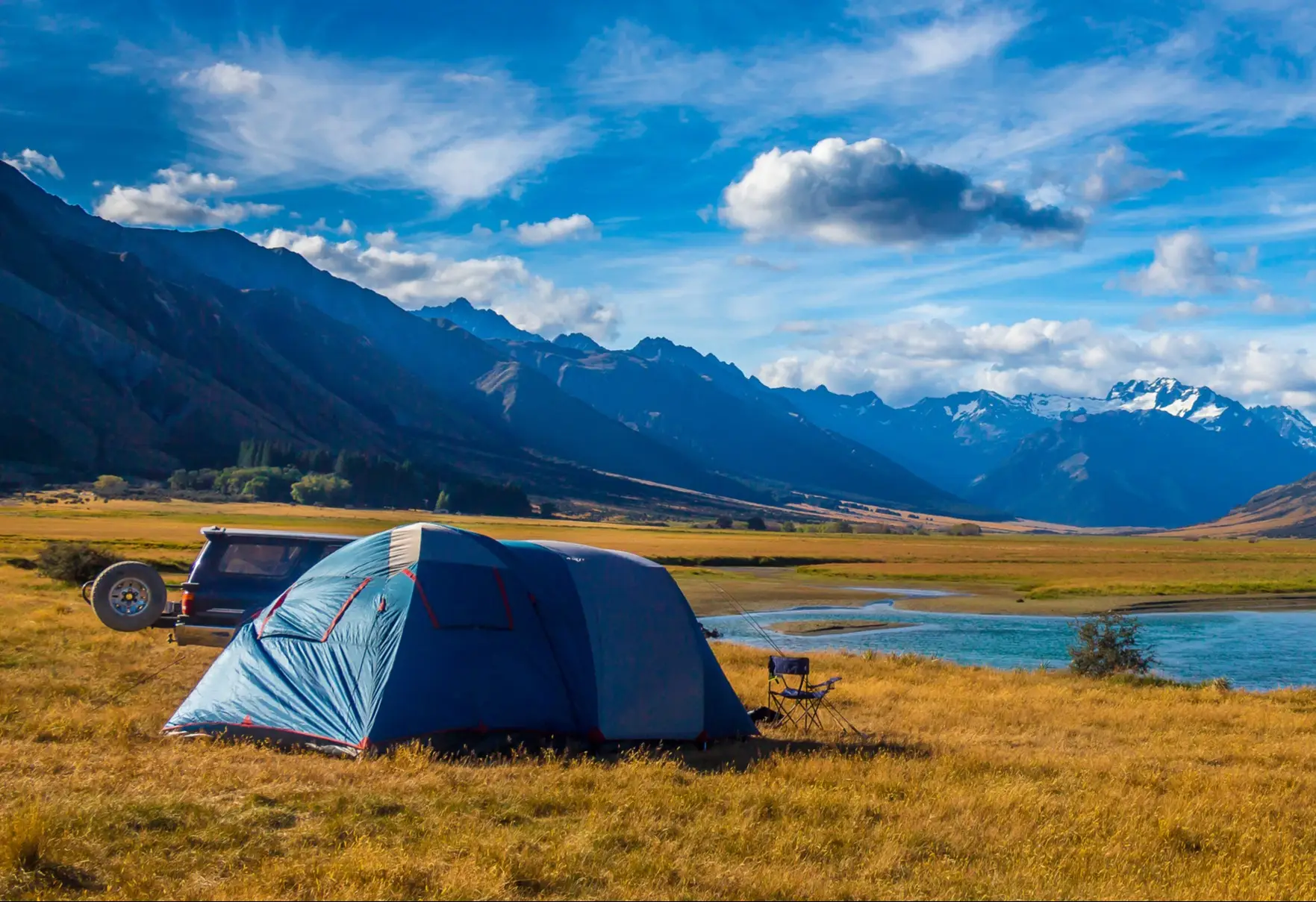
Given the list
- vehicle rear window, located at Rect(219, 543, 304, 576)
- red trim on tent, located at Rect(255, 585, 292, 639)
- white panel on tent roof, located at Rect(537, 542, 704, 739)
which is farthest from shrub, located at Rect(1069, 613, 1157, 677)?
red trim on tent, located at Rect(255, 585, 292, 639)

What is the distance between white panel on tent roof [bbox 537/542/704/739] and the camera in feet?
50.2

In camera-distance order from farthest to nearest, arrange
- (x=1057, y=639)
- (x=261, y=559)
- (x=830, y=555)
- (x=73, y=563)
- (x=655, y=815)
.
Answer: (x=830, y=555), (x=1057, y=639), (x=73, y=563), (x=261, y=559), (x=655, y=815)

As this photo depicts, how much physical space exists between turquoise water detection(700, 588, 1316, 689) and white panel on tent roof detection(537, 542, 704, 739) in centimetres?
2203

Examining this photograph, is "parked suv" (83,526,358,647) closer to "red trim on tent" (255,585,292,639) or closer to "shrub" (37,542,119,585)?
"red trim on tent" (255,585,292,639)

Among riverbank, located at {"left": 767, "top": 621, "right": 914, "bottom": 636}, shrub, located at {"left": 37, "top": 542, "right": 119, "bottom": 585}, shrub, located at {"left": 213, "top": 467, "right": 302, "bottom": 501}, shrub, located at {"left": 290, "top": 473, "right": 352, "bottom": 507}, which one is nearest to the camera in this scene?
shrub, located at {"left": 37, "top": 542, "right": 119, "bottom": 585}

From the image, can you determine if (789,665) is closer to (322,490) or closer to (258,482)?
(322,490)

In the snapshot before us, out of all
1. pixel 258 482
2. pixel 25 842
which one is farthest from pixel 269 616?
pixel 258 482

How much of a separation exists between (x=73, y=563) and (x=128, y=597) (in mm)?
20225

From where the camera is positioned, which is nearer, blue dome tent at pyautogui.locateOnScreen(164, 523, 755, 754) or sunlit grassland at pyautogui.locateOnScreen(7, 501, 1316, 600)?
blue dome tent at pyautogui.locateOnScreen(164, 523, 755, 754)

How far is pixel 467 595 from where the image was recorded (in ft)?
49.1

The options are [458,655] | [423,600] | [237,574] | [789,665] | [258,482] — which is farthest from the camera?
[258,482]

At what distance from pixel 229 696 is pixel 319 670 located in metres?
1.44

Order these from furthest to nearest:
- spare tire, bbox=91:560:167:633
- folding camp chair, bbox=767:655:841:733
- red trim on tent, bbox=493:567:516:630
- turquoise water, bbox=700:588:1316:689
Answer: turquoise water, bbox=700:588:1316:689 → spare tire, bbox=91:560:167:633 → folding camp chair, bbox=767:655:841:733 → red trim on tent, bbox=493:567:516:630

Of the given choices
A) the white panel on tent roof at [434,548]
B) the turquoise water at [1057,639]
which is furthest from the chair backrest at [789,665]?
the turquoise water at [1057,639]
